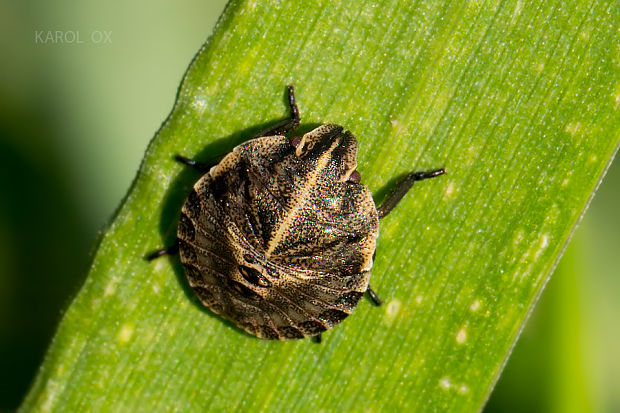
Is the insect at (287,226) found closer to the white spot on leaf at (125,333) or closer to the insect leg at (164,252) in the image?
the insect leg at (164,252)

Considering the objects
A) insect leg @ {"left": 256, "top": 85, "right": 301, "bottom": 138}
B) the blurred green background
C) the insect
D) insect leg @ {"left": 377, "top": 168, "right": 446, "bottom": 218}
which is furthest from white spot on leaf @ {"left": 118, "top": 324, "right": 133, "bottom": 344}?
insect leg @ {"left": 377, "top": 168, "right": 446, "bottom": 218}

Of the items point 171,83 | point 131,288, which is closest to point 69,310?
point 131,288

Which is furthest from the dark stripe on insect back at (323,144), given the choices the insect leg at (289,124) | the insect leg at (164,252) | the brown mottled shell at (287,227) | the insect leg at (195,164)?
the insect leg at (164,252)

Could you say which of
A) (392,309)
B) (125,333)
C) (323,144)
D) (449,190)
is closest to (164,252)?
(125,333)

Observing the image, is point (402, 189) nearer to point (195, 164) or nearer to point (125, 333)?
point (195, 164)

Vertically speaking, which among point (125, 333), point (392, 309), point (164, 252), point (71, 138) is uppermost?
point (392, 309)

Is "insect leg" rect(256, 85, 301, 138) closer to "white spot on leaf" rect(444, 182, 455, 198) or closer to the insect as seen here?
the insect
